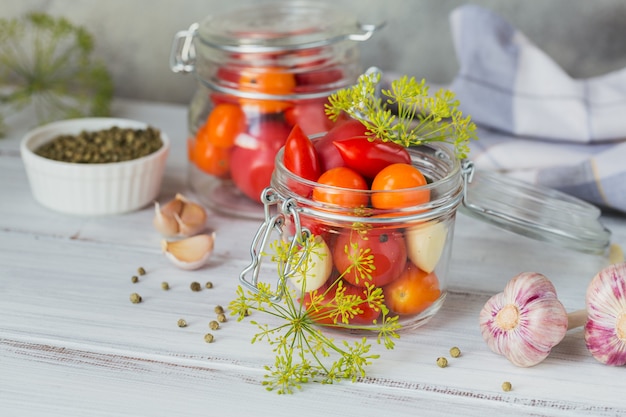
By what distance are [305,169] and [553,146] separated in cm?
57

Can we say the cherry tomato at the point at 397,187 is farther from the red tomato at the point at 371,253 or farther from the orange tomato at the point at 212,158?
the orange tomato at the point at 212,158

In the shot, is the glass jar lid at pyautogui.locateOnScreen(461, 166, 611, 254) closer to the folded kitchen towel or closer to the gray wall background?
the folded kitchen towel

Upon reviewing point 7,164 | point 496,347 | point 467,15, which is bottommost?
point 7,164

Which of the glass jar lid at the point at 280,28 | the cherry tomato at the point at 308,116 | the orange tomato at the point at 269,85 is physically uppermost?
the glass jar lid at the point at 280,28

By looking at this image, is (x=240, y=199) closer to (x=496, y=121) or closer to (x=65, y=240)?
(x=65, y=240)

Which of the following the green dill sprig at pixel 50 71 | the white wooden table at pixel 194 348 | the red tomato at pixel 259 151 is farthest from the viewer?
the green dill sprig at pixel 50 71

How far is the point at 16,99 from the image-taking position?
146 cm

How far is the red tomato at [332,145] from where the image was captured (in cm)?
86

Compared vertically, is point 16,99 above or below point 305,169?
below

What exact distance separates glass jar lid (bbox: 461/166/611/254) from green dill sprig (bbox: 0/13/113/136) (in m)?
0.74

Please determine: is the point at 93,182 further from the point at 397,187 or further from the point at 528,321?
the point at 528,321

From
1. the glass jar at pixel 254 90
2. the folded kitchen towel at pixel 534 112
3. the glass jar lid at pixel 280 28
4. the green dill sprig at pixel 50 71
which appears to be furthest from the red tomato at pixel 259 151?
the green dill sprig at pixel 50 71

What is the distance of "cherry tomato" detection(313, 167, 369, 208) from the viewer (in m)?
0.80

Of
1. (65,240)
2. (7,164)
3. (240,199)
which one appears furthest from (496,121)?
(7,164)
